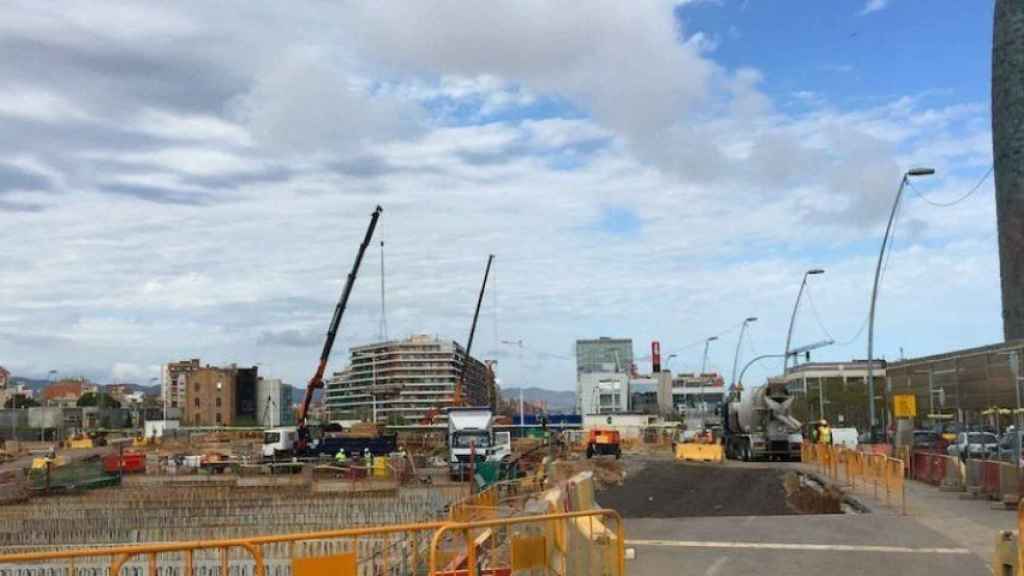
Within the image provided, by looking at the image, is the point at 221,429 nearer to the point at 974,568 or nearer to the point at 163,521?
the point at 163,521

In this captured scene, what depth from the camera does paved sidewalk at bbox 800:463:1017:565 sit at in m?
18.7

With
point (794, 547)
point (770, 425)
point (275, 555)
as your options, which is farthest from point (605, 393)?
point (275, 555)

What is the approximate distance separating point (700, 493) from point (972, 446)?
43.1 feet

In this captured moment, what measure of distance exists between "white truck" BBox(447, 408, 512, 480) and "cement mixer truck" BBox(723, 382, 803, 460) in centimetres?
1354

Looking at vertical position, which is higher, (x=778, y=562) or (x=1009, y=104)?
(x=1009, y=104)

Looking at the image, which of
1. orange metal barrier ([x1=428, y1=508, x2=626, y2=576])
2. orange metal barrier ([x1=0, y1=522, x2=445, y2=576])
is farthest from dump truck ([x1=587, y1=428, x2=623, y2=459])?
orange metal barrier ([x1=428, y1=508, x2=626, y2=576])

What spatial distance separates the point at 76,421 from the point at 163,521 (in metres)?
150

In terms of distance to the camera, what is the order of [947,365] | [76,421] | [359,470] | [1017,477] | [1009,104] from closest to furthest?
[1017,477] < [947,365] < [359,470] < [1009,104] < [76,421]

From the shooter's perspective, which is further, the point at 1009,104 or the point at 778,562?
the point at 1009,104

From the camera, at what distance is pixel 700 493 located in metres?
34.9

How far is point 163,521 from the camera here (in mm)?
26062

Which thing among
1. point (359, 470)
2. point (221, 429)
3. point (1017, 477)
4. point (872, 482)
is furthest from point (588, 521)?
point (221, 429)

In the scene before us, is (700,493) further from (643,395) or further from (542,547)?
(643,395)

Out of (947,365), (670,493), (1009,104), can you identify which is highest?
(1009,104)
